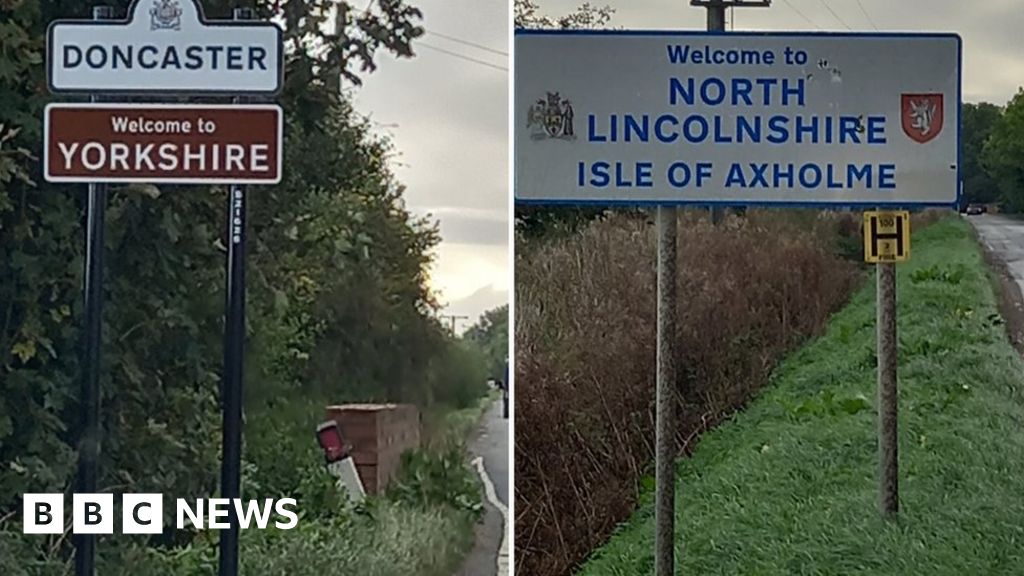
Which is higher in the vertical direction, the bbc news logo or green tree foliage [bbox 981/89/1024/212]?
green tree foliage [bbox 981/89/1024/212]

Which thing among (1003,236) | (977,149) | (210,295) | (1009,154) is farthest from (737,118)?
(210,295)

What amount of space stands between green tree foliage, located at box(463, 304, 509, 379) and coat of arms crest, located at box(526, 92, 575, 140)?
623mm

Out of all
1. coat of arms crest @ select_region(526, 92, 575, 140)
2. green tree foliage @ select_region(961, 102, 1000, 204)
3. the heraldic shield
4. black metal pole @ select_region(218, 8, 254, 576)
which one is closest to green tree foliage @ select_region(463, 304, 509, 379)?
black metal pole @ select_region(218, 8, 254, 576)

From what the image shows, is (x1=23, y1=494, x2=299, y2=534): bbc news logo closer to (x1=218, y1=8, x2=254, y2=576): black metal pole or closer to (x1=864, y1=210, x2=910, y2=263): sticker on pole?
(x1=218, y1=8, x2=254, y2=576): black metal pole

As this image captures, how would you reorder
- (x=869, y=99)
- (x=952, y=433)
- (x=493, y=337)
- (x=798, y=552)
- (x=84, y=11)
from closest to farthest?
1. (x=84, y=11)
2. (x=493, y=337)
3. (x=869, y=99)
4. (x=798, y=552)
5. (x=952, y=433)

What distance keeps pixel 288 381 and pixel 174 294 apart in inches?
8.6

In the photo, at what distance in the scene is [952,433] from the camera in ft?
11.1

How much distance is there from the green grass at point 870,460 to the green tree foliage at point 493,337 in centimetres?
116

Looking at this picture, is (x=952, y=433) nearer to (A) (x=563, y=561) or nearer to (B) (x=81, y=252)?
(A) (x=563, y=561)

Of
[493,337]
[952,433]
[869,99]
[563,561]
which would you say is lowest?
[563,561]

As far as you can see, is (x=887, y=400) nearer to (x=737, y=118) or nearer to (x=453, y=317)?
(x=737, y=118)

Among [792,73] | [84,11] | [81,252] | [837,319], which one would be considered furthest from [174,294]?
[837,319]

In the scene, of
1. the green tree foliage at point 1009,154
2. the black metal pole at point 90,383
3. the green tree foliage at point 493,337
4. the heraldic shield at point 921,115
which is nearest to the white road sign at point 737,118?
the heraldic shield at point 921,115

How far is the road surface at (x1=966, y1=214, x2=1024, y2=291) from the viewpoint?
3.05 m
